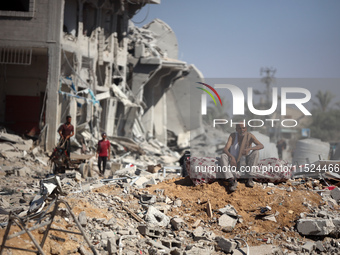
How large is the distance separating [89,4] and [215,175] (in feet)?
47.4

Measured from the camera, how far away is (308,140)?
1184 cm

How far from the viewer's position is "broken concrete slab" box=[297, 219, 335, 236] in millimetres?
8672

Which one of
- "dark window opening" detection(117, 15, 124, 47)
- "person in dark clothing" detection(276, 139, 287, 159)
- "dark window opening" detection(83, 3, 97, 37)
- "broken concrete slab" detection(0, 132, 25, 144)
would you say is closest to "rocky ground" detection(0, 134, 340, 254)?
"person in dark clothing" detection(276, 139, 287, 159)

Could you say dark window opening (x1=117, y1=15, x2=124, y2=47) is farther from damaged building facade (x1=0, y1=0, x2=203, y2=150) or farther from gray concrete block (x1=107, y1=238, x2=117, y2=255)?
gray concrete block (x1=107, y1=238, x2=117, y2=255)

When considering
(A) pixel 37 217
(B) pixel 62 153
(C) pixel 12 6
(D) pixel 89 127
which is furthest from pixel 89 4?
(A) pixel 37 217

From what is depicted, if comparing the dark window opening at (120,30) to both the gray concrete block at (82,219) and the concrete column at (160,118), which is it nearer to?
the concrete column at (160,118)

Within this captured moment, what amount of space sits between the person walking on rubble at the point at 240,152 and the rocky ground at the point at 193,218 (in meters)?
0.39

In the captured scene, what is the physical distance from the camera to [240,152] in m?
10.2

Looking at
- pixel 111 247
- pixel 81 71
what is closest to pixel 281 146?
pixel 111 247

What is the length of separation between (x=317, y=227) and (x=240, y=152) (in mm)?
2238

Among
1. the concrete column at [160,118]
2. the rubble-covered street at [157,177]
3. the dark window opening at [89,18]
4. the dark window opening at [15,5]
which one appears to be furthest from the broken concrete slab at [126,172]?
the concrete column at [160,118]

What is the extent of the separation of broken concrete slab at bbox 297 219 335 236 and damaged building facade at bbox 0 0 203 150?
11.4m

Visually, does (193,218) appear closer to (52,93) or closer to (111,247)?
(111,247)

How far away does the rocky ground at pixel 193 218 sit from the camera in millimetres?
7938
